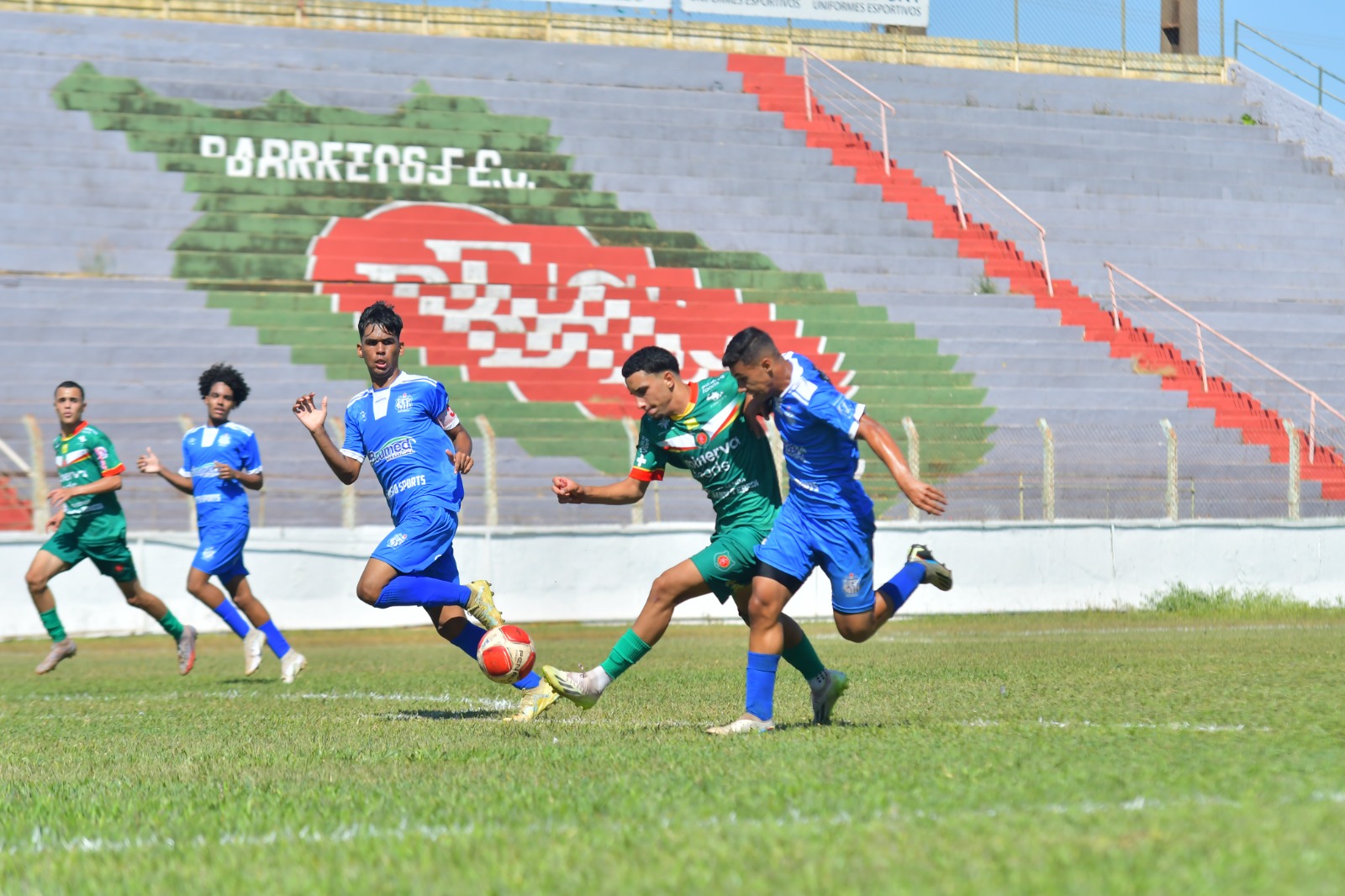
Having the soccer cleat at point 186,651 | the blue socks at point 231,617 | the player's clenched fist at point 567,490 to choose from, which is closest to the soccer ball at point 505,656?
the player's clenched fist at point 567,490

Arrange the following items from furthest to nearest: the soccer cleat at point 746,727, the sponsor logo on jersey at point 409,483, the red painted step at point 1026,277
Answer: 1. the red painted step at point 1026,277
2. the sponsor logo on jersey at point 409,483
3. the soccer cleat at point 746,727

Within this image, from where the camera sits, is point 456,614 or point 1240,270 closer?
point 456,614

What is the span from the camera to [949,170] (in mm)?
28516

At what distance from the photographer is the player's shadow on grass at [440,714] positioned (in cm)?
740

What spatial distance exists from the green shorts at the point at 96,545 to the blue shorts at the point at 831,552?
6927 mm

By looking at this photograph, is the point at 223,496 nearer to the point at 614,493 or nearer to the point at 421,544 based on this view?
the point at 421,544

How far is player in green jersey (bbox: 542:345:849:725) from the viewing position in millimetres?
6746

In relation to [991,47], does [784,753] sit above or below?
below

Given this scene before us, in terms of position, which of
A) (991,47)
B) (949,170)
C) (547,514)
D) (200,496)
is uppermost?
(991,47)

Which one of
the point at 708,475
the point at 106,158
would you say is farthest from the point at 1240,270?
the point at 708,475

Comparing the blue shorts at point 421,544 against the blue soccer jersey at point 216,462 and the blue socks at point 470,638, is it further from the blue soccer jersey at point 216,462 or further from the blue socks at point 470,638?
Result: the blue soccer jersey at point 216,462

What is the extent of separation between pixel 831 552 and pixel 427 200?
64.8ft

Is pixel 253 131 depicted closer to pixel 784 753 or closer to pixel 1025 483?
pixel 1025 483

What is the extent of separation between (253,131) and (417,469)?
1934 cm
